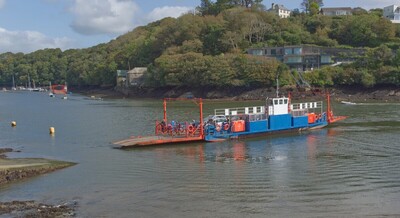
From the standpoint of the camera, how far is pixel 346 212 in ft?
67.5

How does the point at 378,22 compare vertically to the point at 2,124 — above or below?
above

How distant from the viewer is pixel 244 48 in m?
142

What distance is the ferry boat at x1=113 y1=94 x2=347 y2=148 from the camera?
4188 cm

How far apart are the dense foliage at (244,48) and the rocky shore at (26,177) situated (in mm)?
84418

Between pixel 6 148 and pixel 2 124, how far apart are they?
85.1 feet

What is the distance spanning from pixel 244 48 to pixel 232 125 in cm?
10052

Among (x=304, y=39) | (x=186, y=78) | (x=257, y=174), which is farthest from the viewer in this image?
(x=304, y=39)

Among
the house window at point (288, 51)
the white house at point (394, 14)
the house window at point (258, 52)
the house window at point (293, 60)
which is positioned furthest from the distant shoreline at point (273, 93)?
the white house at point (394, 14)

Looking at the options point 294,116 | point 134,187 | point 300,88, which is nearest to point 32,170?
point 134,187

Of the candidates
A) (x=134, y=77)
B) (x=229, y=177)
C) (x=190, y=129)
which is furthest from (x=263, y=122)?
(x=134, y=77)

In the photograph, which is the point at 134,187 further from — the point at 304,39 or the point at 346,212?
the point at 304,39

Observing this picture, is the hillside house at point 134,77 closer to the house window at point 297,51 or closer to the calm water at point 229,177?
the house window at point 297,51

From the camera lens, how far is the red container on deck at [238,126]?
44.4 m

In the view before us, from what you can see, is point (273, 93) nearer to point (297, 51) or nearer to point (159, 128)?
point (297, 51)
